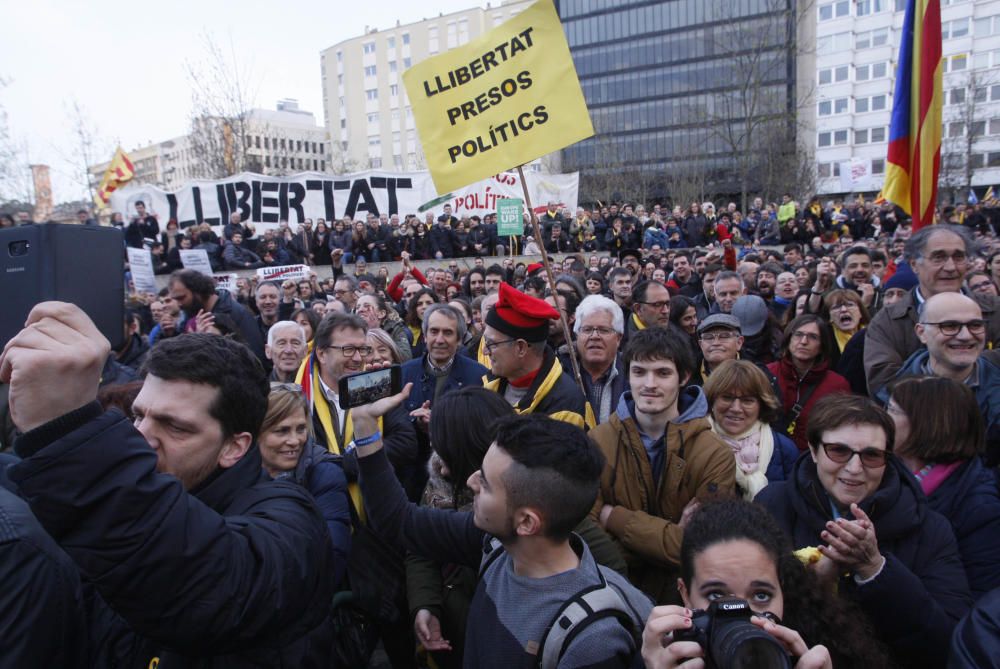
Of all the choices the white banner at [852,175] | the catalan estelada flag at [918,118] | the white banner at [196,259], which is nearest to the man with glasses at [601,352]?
the catalan estelada flag at [918,118]

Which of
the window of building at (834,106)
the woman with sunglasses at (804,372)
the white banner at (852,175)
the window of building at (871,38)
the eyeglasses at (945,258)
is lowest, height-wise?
the woman with sunglasses at (804,372)

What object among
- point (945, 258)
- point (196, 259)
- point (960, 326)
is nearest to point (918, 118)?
point (945, 258)

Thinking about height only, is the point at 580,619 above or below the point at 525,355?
below

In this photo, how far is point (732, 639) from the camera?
4.11 ft

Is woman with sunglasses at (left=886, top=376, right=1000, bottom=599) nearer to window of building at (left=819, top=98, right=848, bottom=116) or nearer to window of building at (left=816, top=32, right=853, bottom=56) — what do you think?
window of building at (left=816, top=32, right=853, bottom=56)

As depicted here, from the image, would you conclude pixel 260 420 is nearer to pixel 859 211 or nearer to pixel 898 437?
pixel 898 437

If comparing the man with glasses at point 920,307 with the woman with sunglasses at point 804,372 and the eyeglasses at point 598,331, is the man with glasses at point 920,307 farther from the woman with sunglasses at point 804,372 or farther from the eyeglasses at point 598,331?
the eyeglasses at point 598,331

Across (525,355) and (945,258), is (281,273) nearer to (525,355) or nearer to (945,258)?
(525,355)

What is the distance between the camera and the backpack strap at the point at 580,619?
63.7 inches

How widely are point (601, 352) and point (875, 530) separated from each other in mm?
2041

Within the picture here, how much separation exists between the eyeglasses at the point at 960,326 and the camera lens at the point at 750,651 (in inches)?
104

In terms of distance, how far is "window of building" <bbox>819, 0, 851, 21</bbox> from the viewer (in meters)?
61.0

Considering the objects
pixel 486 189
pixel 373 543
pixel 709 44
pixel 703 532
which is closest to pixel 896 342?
pixel 703 532

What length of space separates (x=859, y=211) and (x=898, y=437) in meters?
22.1
